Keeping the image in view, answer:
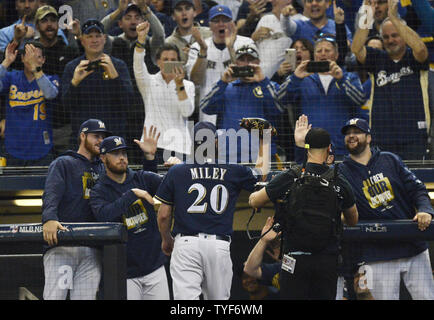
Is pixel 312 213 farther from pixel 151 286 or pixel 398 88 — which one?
pixel 398 88

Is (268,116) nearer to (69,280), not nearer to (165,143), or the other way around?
(165,143)

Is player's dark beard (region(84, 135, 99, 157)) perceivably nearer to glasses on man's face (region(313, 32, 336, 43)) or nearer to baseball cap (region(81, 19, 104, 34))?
baseball cap (region(81, 19, 104, 34))

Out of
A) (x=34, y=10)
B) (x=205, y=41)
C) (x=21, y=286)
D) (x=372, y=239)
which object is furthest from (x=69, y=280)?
(x=34, y=10)

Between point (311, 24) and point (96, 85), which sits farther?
point (311, 24)

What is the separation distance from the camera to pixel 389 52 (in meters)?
7.64

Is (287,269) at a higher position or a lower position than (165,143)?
lower

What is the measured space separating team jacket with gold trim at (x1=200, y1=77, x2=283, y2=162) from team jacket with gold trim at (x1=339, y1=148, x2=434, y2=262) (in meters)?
1.64

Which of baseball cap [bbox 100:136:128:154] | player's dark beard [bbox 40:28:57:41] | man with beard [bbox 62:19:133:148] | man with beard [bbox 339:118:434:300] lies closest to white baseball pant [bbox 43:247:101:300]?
baseball cap [bbox 100:136:128:154]

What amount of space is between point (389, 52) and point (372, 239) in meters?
3.26

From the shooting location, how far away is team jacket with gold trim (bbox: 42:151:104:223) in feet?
18.3

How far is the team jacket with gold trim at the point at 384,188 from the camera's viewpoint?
5688 mm

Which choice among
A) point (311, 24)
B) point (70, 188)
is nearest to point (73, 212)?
point (70, 188)

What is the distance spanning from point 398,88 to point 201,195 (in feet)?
10.2

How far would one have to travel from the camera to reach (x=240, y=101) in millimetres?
7375
